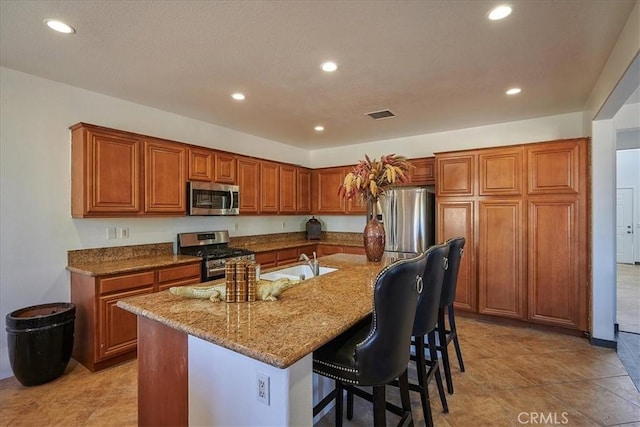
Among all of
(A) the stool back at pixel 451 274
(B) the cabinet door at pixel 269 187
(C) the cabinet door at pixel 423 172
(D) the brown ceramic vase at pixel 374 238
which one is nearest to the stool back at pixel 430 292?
(A) the stool back at pixel 451 274

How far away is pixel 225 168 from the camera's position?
13.8 feet

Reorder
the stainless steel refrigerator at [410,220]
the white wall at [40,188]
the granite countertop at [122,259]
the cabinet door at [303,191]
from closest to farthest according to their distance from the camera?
1. the white wall at [40,188]
2. the granite countertop at [122,259]
3. the stainless steel refrigerator at [410,220]
4. the cabinet door at [303,191]

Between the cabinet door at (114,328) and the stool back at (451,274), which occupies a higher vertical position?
the stool back at (451,274)

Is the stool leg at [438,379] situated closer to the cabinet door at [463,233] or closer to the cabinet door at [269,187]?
the cabinet door at [463,233]

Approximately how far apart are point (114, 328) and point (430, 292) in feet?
9.15

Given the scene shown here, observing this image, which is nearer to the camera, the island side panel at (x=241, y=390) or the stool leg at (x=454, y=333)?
the island side panel at (x=241, y=390)

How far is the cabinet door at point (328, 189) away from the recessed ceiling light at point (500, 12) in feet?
Answer: 11.7

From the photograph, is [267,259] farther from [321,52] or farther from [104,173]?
[321,52]

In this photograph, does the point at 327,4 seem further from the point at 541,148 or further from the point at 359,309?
the point at 541,148

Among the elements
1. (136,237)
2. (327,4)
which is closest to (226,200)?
(136,237)

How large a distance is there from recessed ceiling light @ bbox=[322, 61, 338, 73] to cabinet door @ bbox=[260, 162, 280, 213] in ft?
7.55

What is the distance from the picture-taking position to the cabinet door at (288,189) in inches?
202

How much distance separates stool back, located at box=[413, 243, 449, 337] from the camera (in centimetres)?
182

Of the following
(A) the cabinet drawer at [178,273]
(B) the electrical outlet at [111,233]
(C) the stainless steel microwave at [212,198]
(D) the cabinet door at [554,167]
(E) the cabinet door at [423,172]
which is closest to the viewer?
(A) the cabinet drawer at [178,273]
